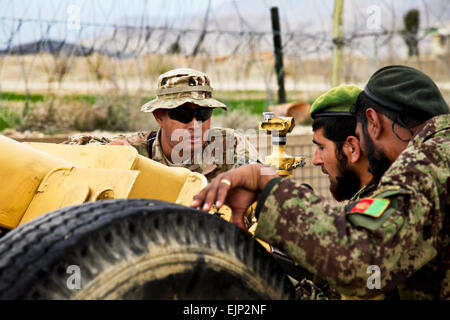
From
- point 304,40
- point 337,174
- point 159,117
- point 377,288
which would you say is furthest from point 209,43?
point 377,288

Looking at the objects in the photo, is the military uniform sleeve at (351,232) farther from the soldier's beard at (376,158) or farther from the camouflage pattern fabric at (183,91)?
the camouflage pattern fabric at (183,91)

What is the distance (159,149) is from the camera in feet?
12.9

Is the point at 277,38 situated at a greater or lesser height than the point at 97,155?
greater

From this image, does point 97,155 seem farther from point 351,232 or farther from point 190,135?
point 190,135

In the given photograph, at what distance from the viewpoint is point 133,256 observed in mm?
1238

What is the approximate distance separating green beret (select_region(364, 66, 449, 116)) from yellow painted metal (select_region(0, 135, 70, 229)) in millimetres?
1191

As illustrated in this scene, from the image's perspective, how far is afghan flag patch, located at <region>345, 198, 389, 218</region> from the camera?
1.55m

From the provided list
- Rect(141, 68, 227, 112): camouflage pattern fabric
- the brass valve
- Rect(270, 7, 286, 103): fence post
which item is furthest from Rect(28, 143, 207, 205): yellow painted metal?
Rect(270, 7, 286, 103): fence post

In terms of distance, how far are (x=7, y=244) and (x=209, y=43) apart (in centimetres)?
823

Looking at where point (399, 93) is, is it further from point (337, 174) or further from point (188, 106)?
point (188, 106)

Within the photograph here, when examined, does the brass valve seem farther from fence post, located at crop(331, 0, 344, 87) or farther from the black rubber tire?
fence post, located at crop(331, 0, 344, 87)

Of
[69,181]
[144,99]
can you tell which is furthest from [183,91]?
[144,99]

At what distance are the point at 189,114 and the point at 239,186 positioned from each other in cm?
214

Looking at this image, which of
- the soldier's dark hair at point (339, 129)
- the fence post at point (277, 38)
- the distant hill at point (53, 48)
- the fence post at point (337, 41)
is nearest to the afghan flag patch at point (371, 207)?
the soldier's dark hair at point (339, 129)
